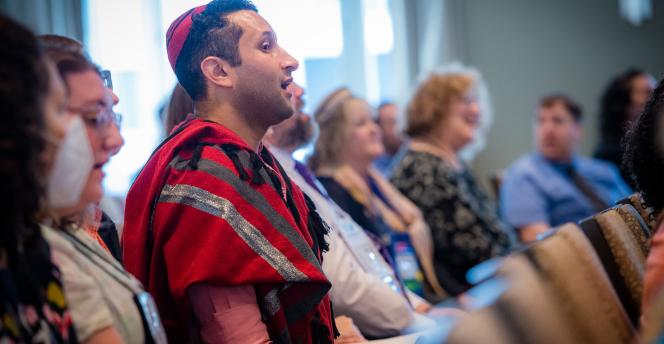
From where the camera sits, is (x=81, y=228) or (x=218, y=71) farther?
(x=218, y=71)

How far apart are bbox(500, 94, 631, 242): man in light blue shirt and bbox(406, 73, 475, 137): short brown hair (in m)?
0.62

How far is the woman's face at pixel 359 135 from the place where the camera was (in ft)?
9.40

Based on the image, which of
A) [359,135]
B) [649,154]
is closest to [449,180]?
[359,135]

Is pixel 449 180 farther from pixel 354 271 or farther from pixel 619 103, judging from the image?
pixel 619 103

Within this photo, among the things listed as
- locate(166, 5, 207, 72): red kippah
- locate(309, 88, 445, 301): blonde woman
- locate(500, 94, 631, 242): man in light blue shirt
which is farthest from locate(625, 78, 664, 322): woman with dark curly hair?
locate(500, 94, 631, 242): man in light blue shirt

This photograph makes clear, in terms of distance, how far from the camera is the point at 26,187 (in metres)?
0.91

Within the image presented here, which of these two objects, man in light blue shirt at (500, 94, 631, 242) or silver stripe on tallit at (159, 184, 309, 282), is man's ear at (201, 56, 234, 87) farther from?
man in light blue shirt at (500, 94, 631, 242)

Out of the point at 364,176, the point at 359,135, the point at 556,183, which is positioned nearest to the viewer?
the point at 359,135

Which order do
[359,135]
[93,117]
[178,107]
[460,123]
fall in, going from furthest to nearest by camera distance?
[460,123]
[359,135]
[178,107]
[93,117]

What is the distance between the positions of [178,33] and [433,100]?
6.71 feet

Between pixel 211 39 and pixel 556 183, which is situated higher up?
pixel 211 39

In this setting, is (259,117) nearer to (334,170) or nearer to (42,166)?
(42,166)

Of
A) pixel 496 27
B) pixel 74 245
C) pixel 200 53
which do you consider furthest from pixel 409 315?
pixel 496 27

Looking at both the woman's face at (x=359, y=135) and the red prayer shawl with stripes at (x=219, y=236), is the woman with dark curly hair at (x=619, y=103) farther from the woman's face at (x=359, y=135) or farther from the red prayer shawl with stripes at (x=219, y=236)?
the red prayer shawl with stripes at (x=219, y=236)
